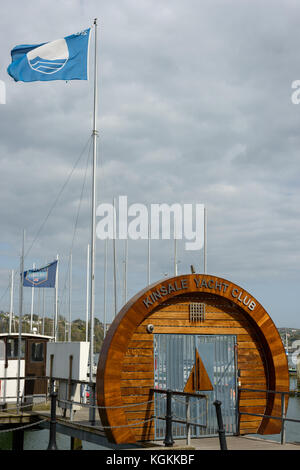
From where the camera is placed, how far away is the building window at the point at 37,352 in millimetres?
19438

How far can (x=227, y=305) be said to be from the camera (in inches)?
569

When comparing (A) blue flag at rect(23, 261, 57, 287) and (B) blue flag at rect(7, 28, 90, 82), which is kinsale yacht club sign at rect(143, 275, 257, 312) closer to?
(B) blue flag at rect(7, 28, 90, 82)

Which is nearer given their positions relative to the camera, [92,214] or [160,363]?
[160,363]

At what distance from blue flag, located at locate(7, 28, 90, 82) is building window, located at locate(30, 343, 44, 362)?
9742mm

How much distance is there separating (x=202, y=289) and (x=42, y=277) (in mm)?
19530

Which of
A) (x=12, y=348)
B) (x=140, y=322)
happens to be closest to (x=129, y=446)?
(x=140, y=322)

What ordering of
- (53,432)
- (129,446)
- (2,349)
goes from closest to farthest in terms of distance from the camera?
1. (53,432)
2. (129,446)
3. (2,349)

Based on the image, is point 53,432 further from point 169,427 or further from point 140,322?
point 140,322

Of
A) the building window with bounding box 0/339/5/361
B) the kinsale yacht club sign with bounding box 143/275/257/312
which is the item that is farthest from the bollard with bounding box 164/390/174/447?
the building window with bounding box 0/339/5/361

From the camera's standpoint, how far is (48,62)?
61.0 ft
